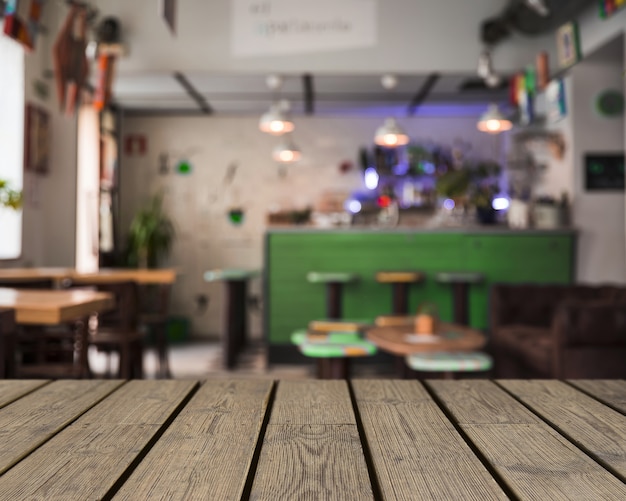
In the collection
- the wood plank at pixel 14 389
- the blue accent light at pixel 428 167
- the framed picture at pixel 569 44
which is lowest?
the wood plank at pixel 14 389

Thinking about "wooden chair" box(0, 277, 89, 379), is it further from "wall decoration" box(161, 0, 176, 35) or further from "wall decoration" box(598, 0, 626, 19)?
"wall decoration" box(598, 0, 626, 19)

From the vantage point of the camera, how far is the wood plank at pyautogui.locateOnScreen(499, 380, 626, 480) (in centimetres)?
108

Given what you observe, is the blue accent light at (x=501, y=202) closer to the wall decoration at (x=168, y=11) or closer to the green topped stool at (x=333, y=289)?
the green topped stool at (x=333, y=289)

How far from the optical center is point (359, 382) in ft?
5.33

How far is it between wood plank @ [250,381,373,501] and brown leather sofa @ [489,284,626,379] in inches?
117

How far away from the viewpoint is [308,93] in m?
7.93

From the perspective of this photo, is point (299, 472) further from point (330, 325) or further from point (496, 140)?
point (496, 140)

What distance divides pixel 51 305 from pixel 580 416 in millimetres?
2157

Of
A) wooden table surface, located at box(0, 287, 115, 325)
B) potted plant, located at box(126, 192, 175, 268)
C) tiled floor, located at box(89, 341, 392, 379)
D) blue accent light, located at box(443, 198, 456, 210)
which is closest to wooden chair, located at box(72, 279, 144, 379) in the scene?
wooden table surface, located at box(0, 287, 115, 325)

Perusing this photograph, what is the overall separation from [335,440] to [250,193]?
8.04 metres

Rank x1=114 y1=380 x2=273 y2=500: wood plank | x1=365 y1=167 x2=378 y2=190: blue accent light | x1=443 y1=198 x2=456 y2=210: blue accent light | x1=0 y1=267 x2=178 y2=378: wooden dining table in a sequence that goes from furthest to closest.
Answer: x1=365 y1=167 x2=378 y2=190: blue accent light
x1=443 y1=198 x2=456 y2=210: blue accent light
x1=0 y1=267 x2=178 y2=378: wooden dining table
x1=114 y1=380 x2=273 y2=500: wood plank

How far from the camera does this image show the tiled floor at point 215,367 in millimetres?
6039

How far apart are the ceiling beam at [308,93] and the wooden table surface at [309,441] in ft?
18.3

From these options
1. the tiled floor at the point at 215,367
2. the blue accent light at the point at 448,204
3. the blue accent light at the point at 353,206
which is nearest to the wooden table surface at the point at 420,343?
the tiled floor at the point at 215,367
